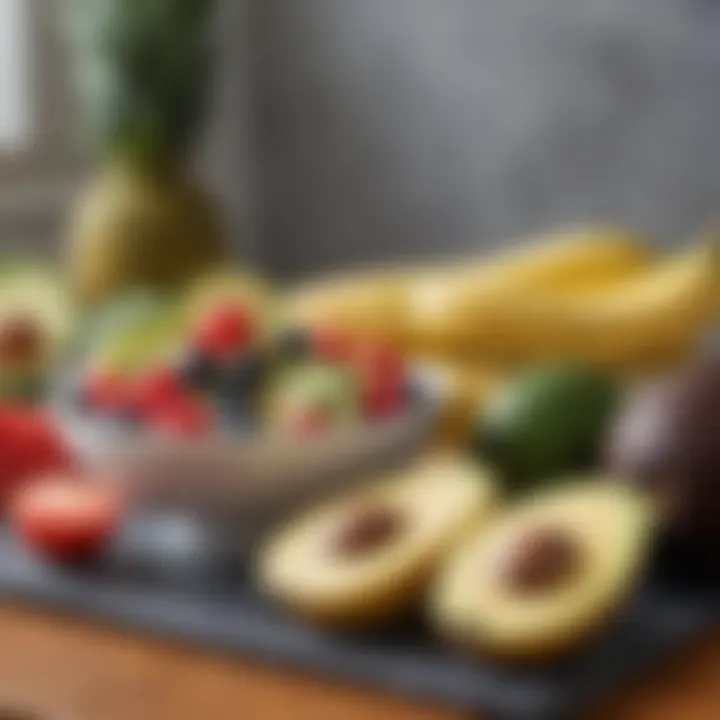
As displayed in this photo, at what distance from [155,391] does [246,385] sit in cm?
5

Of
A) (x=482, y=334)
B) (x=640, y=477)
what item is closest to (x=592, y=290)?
(x=482, y=334)

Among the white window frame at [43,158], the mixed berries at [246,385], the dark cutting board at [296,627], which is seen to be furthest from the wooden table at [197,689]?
the white window frame at [43,158]

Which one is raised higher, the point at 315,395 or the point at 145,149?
the point at 145,149

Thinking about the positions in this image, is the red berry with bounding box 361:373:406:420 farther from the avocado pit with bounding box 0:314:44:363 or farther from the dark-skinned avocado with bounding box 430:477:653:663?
the avocado pit with bounding box 0:314:44:363

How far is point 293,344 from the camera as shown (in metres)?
0.85

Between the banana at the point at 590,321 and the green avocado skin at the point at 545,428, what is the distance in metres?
0.12

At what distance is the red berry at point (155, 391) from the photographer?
795 mm

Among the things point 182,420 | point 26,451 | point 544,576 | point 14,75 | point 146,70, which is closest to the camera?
point 544,576

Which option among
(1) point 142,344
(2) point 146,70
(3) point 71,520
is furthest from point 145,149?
(3) point 71,520

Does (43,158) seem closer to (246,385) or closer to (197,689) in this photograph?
(246,385)

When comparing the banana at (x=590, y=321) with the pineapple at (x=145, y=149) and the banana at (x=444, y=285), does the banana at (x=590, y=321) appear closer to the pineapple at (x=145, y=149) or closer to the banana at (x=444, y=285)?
the banana at (x=444, y=285)

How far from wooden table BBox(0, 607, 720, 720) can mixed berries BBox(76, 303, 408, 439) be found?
0.11m

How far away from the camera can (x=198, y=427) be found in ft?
2.58

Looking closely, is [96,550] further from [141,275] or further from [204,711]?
[141,275]
